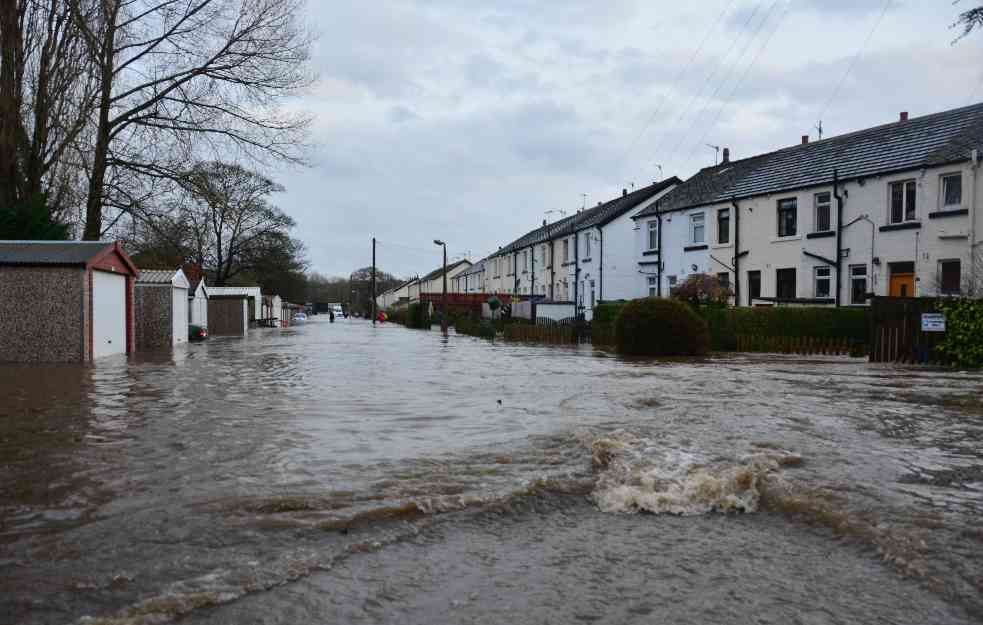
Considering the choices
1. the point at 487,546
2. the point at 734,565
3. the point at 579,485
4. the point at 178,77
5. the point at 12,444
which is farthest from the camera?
the point at 178,77

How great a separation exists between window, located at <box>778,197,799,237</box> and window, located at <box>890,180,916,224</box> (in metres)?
4.02

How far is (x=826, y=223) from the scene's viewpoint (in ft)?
91.6

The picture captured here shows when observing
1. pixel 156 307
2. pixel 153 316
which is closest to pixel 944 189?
pixel 156 307

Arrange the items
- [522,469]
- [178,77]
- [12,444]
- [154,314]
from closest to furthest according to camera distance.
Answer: [522,469], [12,444], [178,77], [154,314]

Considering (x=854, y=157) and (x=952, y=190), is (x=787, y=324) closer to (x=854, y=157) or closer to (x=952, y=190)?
(x=952, y=190)

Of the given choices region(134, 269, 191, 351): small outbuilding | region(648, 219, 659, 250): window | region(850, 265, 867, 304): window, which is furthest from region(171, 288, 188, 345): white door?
region(850, 265, 867, 304): window

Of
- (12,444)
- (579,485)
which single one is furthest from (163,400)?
(579,485)

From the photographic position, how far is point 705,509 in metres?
5.41

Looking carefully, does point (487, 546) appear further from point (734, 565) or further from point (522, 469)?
point (522, 469)

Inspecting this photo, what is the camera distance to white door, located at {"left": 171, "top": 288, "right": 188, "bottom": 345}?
28.7m

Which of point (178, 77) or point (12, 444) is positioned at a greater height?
point (178, 77)

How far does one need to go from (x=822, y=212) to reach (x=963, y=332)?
11442 mm

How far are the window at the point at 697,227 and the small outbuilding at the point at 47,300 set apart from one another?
24501 millimetres

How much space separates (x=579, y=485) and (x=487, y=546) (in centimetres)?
158
